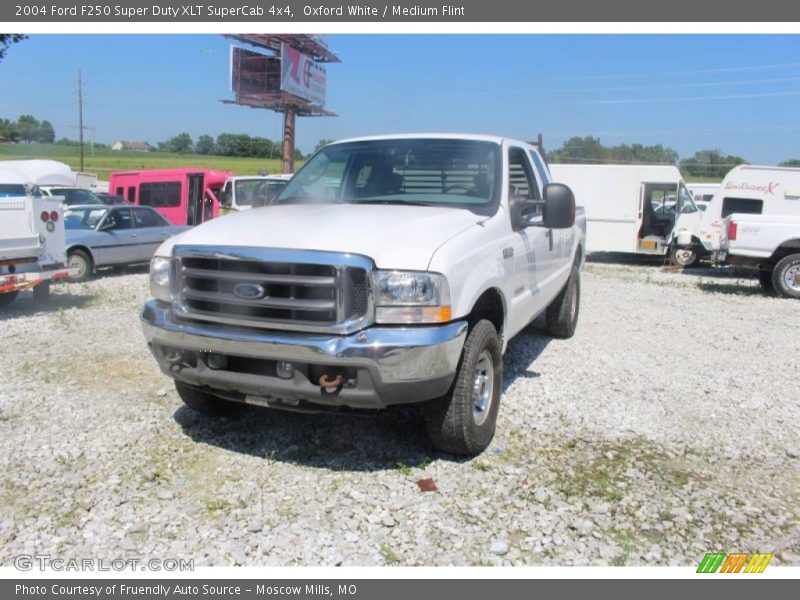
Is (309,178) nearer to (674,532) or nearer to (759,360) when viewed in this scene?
(674,532)

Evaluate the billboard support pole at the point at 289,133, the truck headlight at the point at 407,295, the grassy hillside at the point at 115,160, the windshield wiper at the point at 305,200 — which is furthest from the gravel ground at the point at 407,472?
the grassy hillside at the point at 115,160

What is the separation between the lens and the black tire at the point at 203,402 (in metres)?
4.60

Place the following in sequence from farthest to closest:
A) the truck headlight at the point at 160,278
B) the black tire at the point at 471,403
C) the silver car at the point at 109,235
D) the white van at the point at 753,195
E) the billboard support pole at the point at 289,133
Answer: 1. the billboard support pole at the point at 289,133
2. the white van at the point at 753,195
3. the silver car at the point at 109,235
4. the truck headlight at the point at 160,278
5. the black tire at the point at 471,403

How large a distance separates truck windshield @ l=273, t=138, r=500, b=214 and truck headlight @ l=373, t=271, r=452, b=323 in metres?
1.21

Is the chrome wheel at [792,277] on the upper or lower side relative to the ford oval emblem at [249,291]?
lower

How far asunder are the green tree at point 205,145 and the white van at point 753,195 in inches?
3256

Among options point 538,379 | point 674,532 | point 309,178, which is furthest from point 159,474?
point 538,379

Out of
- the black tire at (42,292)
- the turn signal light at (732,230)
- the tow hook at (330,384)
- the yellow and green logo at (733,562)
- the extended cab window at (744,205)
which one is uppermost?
the extended cab window at (744,205)

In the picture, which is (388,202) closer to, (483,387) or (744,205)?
(483,387)

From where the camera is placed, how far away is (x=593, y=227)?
17391 mm

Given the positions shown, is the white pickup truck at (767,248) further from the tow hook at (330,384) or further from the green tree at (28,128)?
the green tree at (28,128)

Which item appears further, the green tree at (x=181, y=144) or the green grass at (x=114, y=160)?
the green tree at (x=181, y=144)

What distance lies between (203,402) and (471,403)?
1941mm

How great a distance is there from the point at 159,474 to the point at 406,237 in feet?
6.79
